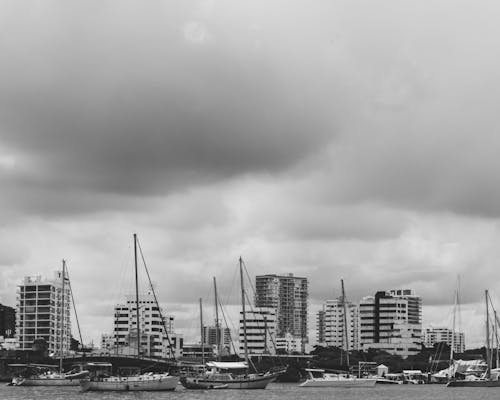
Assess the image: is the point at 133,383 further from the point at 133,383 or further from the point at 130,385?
the point at 130,385

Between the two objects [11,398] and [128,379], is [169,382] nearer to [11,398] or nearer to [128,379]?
[128,379]

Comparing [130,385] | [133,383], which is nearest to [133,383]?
[133,383]

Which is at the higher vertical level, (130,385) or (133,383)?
(133,383)

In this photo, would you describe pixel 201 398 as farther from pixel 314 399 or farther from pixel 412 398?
pixel 412 398

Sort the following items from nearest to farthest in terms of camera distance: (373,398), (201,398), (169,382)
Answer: (201,398)
(373,398)
(169,382)

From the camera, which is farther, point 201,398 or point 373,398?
point 373,398

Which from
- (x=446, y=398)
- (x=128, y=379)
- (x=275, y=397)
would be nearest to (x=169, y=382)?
(x=128, y=379)

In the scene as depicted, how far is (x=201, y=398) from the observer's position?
6629 inches

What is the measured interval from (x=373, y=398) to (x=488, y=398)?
20.7m

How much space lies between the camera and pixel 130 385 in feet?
618

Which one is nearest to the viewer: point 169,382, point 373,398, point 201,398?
point 201,398

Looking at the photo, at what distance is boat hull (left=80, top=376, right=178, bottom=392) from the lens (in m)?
188

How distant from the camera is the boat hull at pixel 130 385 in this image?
618ft

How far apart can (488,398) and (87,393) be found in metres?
72.8
